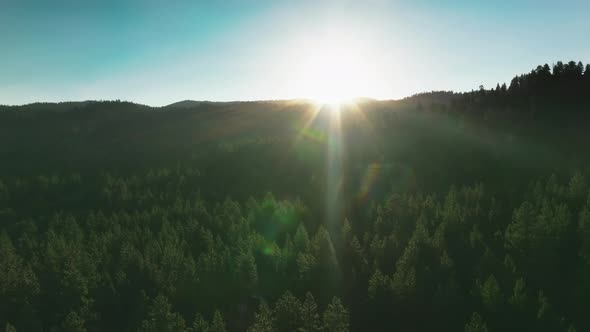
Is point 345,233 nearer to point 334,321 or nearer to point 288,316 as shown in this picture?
point 288,316

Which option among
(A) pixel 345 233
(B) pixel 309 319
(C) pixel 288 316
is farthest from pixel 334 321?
(A) pixel 345 233

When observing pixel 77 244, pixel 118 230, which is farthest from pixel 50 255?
pixel 118 230

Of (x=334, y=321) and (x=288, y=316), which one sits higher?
(x=334, y=321)

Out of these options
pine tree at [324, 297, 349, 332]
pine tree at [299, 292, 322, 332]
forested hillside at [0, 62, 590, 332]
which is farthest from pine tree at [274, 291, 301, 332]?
pine tree at [324, 297, 349, 332]

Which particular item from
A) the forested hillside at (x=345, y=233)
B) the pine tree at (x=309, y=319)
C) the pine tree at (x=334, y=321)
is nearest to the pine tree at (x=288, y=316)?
the forested hillside at (x=345, y=233)

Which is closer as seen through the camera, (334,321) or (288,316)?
(334,321)

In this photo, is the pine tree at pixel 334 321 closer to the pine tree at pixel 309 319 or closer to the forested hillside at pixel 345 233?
the forested hillside at pixel 345 233

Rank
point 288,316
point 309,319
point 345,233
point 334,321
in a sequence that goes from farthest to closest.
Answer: point 345,233 < point 288,316 < point 309,319 < point 334,321

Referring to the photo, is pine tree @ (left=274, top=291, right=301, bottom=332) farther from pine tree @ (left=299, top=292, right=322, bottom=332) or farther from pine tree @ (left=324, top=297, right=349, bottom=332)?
pine tree @ (left=324, top=297, right=349, bottom=332)

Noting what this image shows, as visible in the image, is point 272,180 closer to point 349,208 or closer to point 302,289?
point 349,208
